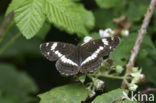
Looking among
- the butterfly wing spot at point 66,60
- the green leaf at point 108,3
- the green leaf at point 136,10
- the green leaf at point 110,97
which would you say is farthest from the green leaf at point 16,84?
the green leaf at point 110,97

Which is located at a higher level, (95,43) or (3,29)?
(3,29)

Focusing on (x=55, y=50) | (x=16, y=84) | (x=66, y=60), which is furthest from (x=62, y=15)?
(x=16, y=84)

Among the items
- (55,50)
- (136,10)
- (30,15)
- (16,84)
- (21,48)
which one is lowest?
(16,84)

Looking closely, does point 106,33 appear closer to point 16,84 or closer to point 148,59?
point 148,59

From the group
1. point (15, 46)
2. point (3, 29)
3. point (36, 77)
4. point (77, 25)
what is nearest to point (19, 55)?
point (15, 46)

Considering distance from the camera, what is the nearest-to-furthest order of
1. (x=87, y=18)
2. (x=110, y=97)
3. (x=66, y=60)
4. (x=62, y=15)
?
1. (x=110, y=97)
2. (x=66, y=60)
3. (x=62, y=15)
4. (x=87, y=18)

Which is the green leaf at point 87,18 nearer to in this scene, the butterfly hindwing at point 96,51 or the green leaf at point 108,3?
the green leaf at point 108,3

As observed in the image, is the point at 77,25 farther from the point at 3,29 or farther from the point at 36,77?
the point at 36,77
